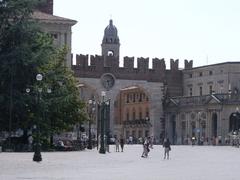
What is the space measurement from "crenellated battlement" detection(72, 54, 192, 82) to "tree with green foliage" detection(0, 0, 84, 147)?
151 feet

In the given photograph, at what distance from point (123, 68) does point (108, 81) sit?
9.26 feet

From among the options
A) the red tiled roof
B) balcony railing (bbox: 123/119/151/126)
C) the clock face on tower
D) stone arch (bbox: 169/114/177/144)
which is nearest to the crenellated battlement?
the clock face on tower

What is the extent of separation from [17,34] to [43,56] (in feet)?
7.99

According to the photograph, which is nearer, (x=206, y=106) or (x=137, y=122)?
(x=206, y=106)

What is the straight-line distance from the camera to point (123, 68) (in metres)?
107

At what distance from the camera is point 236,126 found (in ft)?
311

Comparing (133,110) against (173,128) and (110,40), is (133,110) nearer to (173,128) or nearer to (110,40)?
(110,40)

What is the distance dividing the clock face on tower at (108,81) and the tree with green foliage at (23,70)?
48.5 meters

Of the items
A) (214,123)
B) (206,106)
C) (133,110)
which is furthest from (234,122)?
(133,110)

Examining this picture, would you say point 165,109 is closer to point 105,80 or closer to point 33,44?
point 105,80

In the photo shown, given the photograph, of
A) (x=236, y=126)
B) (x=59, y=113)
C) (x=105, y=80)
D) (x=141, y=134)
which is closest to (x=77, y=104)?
(x=59, y=113)

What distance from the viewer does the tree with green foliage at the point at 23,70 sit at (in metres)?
52.5

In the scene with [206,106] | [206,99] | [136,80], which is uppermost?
[136,80]

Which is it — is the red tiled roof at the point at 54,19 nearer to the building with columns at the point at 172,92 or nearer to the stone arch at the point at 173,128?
the building with columns at the point at 172,92
